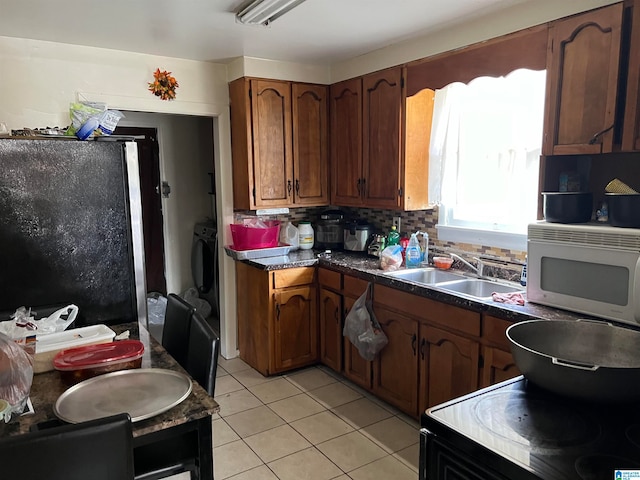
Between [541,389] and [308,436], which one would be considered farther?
[308,436]

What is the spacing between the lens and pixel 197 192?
4.87m

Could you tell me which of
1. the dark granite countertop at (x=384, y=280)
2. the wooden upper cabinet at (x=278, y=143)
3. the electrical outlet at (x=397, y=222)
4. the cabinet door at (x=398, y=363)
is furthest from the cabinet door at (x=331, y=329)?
the wooden upper cabinet at (x=278, y=143)

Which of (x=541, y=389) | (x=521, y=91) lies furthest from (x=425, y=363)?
(x=521, y=91)

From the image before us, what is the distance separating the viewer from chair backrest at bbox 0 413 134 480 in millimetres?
979

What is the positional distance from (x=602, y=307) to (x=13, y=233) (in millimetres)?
2439

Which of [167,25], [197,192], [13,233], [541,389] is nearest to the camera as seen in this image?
[541,389]

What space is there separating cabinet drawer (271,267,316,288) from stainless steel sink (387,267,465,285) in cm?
68

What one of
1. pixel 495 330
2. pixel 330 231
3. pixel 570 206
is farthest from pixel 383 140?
pixel 495 330

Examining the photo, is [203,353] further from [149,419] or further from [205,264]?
[205,264]

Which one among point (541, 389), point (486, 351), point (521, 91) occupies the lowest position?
point (486, 351)

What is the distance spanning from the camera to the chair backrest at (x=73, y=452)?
979 mm

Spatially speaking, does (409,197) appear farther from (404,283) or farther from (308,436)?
(308,436)

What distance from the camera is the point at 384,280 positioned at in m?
2.79

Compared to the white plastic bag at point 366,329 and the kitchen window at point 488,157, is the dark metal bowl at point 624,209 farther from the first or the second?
the white plastic bag at point 366,329
